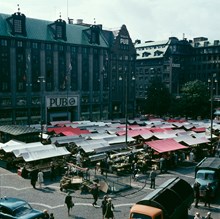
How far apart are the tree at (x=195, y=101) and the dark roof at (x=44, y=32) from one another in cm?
2420

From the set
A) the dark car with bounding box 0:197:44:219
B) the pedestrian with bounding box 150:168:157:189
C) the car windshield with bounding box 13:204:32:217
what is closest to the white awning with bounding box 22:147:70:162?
the pedestrian with bounding box 150:168:157:189

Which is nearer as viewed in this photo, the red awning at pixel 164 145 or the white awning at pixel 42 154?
the white awning at pixel 42 154

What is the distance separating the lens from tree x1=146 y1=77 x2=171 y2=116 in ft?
268

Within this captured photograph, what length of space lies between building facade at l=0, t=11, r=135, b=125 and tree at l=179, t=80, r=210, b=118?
17.4 metres

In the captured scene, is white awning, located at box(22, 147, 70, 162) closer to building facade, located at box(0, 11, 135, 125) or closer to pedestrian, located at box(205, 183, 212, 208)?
pedestrian, located at box(205, 183, 212, 208)

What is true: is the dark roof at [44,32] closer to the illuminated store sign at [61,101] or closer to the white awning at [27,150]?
the illuminated store sign at [61,101]

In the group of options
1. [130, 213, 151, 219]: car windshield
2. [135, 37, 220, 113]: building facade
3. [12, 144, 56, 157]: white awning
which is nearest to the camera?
[130, 213, 151, 219]: car windshield

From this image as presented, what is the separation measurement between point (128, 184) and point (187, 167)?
31.4 feet

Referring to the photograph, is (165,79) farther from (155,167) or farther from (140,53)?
(155,167)

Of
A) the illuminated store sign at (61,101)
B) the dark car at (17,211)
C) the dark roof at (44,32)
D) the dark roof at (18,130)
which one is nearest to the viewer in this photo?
the dark car at (17,211)

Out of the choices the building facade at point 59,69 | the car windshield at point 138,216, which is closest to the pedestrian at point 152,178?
the car windshield at point 138,216

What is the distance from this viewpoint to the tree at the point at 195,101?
79.8m

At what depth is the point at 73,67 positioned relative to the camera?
7806 cm

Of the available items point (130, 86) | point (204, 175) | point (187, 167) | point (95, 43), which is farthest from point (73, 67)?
point (204, 175)
